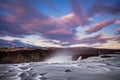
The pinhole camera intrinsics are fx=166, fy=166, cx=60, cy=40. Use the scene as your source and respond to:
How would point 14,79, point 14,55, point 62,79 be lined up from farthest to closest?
point 14,55 → point 14,79 → point 62,79

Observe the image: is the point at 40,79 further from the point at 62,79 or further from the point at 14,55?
the point at 14,55

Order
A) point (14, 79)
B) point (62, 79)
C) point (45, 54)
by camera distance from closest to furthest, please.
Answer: point (62, 79) → point (14, 79) → point (45, 54)

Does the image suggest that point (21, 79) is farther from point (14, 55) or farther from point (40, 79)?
point (14, 55)

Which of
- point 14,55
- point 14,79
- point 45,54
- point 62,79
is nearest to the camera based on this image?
point 62,79

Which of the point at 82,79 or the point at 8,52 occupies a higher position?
the point at 8,52

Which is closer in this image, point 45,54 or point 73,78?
point 73,78

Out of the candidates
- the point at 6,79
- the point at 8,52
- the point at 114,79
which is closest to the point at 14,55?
the point at 8,52

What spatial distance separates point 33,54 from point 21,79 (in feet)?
35.9

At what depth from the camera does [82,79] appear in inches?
134

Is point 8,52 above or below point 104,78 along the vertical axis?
above

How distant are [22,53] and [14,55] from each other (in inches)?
37.4

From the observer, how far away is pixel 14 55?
45.5 ft

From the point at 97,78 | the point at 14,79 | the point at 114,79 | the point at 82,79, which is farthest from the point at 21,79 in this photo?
the point at 114,79

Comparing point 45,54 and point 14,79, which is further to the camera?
point 45,54
